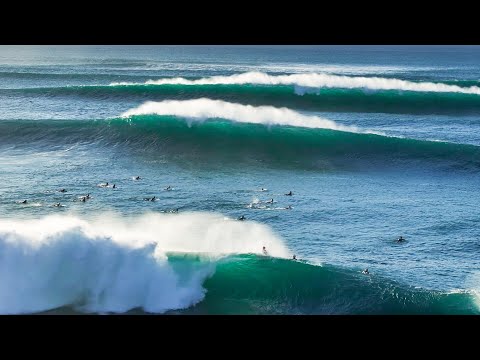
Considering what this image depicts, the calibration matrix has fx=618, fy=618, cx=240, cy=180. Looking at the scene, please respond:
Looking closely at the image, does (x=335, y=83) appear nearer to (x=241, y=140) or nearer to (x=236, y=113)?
(x=236, y=113)

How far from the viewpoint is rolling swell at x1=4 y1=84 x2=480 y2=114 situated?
3309cm

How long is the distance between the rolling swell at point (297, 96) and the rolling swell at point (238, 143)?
8328 mm

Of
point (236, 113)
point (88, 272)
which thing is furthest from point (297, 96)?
point (88, 272)

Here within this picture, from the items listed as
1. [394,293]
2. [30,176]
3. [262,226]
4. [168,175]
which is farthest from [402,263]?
[30,176]

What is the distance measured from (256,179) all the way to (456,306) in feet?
31.9

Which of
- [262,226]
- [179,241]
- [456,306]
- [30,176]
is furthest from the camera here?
[30,176]

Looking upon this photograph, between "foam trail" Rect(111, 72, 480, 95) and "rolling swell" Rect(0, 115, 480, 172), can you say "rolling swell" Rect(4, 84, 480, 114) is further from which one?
"rolling swell" Rect(0, 115, 480, 172)

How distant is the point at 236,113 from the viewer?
92.3ft

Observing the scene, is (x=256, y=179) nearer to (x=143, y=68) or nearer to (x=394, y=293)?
(x=394, y=293)

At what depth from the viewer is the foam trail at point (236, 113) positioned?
2686cm

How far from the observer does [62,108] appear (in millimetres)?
31344

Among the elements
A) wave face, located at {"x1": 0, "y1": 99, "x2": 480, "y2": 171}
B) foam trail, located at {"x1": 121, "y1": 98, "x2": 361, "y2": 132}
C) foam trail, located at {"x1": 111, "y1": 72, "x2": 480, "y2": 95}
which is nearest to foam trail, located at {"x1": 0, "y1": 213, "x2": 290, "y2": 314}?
wave face, located at {"x1": 0, "y1": 99, "x2": 480, "y2": 171}

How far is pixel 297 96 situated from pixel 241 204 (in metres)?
19.4

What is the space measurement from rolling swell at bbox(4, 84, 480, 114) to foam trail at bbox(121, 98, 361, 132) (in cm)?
504
